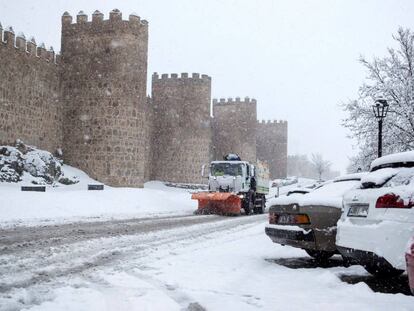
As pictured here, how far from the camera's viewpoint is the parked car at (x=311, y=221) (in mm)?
7012

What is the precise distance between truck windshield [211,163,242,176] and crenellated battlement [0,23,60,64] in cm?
1230

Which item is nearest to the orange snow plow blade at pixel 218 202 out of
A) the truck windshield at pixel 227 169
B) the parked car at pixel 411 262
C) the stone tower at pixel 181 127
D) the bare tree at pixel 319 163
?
the truck windshield at pixel 227 169

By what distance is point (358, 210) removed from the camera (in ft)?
19.0

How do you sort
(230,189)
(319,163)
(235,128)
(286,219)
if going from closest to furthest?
(286,219) → (230,189) → (235,128) → (319,163)

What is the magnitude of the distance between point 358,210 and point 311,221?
1.36m

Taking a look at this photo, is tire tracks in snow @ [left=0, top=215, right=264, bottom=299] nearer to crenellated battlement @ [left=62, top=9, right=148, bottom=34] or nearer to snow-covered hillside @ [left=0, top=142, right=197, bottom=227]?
snow-covered hillside @ [left=0, top=142, right=197, bottom=227]

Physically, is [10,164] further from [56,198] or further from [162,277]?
[162,277]

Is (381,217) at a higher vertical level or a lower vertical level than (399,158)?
lower

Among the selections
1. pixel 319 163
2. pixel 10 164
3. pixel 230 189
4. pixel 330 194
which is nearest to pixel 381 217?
pixel 330 194

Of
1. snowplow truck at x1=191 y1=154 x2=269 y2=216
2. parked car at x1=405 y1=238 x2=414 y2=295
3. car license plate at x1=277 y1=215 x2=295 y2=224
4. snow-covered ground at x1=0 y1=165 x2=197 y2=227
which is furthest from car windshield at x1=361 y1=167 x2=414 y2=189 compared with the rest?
snowplow truck at x1=191 y1=154 x2=269 y2=216

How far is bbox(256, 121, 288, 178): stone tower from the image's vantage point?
6319cm

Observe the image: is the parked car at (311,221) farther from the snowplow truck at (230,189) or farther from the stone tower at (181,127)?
the stone tower at (181,127)

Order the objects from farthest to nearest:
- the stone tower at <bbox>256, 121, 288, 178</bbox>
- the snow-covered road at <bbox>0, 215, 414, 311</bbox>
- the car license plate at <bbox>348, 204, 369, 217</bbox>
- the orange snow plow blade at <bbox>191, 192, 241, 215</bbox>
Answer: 1. the stone tower at <bbox>256, 121, 288, 178</bbox>
2. the orange snow plow blade at <bbox>191, 192, 241, 215</bbox>
3. the car license plate at <bbox>348, 204, 369, 217</bbox>
4. the snow-covered road at <bbox>0, 215, 414, 311</bbox>

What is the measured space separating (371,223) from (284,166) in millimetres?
59189
